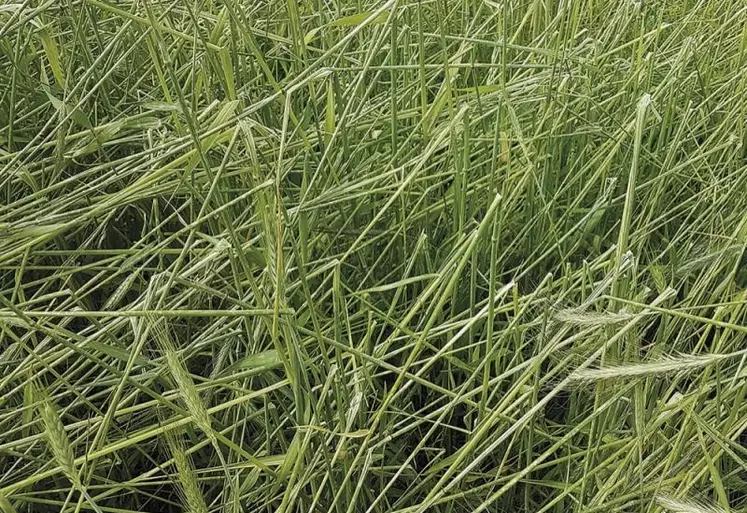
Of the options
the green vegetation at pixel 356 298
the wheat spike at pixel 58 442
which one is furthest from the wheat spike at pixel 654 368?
the wheat spike at pixel 58 442

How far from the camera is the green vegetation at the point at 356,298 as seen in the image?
0.56 meters

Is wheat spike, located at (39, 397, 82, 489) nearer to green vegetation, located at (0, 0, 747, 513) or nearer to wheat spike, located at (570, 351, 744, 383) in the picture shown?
green vegetation, located at (0, 0, 747, 513)

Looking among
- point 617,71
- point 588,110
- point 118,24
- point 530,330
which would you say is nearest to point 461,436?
point 530,330

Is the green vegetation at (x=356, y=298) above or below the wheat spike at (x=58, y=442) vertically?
below

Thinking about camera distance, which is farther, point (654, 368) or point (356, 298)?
point (356, 298)

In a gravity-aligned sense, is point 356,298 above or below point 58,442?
below

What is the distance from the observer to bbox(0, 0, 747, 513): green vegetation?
557mm

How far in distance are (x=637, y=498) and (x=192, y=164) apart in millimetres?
453

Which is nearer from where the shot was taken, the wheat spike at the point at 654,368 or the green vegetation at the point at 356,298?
the wheat spike at the point at 654,368

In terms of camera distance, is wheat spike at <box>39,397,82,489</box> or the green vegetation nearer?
wheat spike at <box>39,397,82,489</box>

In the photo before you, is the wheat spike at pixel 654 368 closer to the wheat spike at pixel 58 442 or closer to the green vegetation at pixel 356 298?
the green vegetation at pixel 356 298

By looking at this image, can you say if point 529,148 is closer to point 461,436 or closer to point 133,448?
point 461,436

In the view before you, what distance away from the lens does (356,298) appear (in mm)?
739

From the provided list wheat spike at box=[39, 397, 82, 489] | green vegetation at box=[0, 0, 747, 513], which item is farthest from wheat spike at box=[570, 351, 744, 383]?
wheat spike at box=[39, 397, 82, 489]
